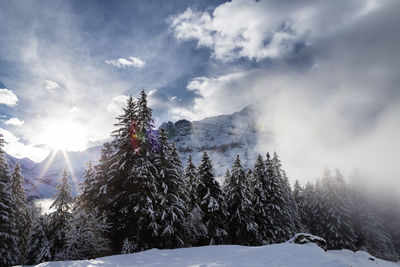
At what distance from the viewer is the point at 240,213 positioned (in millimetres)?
27516

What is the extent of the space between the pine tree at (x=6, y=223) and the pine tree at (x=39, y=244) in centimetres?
105

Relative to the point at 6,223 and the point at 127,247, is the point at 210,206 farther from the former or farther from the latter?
the point at 6,223

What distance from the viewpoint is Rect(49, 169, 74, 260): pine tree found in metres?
21.0

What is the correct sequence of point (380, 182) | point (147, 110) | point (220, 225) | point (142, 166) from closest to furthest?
point (142, 166) < point (147, 110) < point (220, 225) < point (380, 182)

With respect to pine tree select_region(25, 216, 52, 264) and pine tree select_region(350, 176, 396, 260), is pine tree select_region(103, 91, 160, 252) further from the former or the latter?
pine tree select_region(350, 176, 396, 260)

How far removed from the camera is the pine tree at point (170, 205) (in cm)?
1916

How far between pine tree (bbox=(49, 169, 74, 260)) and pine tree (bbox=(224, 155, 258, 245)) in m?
17.8

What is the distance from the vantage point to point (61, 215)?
22.2 meters

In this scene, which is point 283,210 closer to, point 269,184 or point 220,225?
point 269,184

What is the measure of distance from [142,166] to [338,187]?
A: 40189mm

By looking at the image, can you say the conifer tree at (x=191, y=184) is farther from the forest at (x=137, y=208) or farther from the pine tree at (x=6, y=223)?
the pine tree at (x=6, y=223)

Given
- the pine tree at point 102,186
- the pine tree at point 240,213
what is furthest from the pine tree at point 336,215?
the pine tree at point 102,186

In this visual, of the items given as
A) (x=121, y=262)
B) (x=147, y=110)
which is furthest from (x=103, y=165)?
Result: (x=121, y=262)

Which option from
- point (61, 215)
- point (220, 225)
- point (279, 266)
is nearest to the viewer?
point (279, 266)
